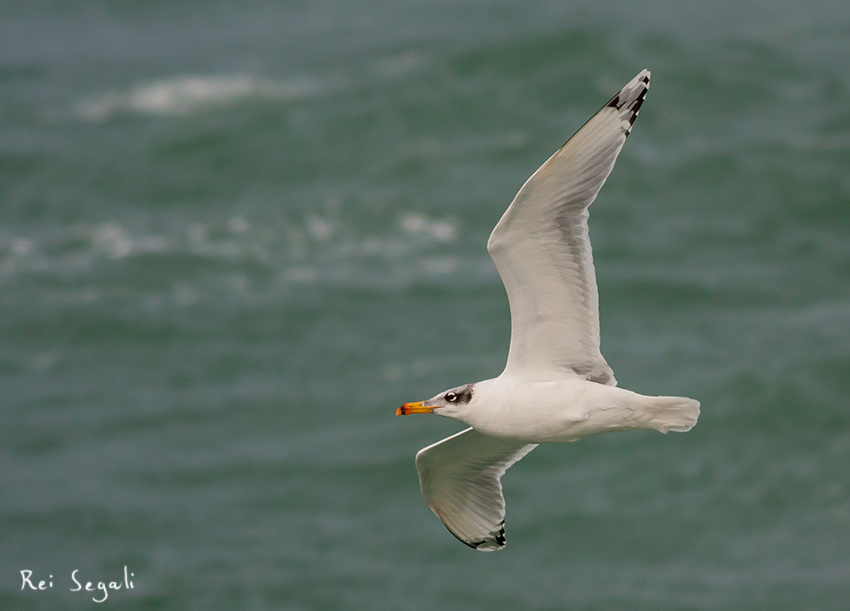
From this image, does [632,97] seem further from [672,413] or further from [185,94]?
[185,94]

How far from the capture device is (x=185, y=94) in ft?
96.0

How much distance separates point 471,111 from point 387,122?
192 centimetres

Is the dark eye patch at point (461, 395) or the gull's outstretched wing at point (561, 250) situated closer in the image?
the gull's outstretched wing at point (561, 250)

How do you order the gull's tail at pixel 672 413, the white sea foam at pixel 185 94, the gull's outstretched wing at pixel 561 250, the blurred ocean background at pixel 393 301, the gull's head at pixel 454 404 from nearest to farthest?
the gull's outstretched wing at pixel 561 250
the gull's tail at pixel 672 413
the gull's head at pixel 454 404
the blurred ocean background at pixel 393 301
the white sea foam at pixel 185 94

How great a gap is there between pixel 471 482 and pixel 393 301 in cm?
1366

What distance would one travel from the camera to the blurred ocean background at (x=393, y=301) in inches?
712

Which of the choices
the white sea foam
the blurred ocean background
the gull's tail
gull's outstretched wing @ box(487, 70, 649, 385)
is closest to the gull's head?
gull's outstretched wing @ box(487, 70, 649, 385)

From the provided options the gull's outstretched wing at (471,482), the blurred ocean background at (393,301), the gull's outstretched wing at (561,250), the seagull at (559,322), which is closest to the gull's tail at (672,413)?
the seagull at (559,322)

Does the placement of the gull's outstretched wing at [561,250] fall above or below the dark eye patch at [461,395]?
above

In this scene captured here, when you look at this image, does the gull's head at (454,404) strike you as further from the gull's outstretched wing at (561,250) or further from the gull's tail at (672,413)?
the gull's tail at (672,413)

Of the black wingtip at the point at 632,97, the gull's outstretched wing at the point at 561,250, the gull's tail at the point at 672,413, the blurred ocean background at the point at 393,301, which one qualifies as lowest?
the gull's tail at the point at 672,413

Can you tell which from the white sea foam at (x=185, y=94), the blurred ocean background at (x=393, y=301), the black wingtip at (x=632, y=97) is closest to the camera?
the black wingtip at (x=632, y=97)

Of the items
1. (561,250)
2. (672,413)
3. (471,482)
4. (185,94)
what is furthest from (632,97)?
(185,94)

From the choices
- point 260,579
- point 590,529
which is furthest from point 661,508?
point 260,579
